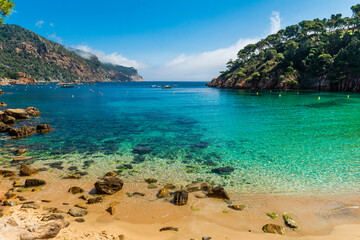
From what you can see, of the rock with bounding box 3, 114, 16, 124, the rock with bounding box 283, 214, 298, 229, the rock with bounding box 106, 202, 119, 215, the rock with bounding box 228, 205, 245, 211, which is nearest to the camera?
the rock with bounding box 283, 214, 298, 229

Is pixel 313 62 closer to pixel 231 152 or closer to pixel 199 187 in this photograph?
pixel 231 152

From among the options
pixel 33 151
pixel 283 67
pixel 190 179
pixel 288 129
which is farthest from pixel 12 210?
pixel 283 67

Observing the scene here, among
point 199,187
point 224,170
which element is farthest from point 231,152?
point 199,187

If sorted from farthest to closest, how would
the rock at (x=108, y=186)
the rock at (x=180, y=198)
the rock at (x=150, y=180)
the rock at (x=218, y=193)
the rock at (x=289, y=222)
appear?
the rock at (x=150, y=180) → the rock at (x=108, y=186) → the rock at (x=218, y=193) → the rock at (x=180, y=198) → the rock at (x=289, y=222)

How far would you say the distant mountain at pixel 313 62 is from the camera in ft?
279

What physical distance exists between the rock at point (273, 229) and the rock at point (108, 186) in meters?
7.95

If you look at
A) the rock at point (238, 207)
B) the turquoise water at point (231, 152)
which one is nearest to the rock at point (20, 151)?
the turquoise water at point (231, 152)

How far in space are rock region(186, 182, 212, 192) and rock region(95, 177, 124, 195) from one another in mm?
4185

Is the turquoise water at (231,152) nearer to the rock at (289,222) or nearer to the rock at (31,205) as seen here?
the rock at (289,222)

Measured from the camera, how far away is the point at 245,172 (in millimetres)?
14805

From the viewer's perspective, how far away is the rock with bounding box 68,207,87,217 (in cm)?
964

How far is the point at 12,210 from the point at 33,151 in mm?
11408

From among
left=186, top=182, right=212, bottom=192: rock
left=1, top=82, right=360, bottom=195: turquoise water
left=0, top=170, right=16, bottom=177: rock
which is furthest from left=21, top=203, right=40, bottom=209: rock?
left=186, top=182, right=212, bottom=192: rock

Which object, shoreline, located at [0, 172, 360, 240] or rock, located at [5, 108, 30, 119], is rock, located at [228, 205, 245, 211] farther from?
rock, located at [5, 108, 30, 119]
